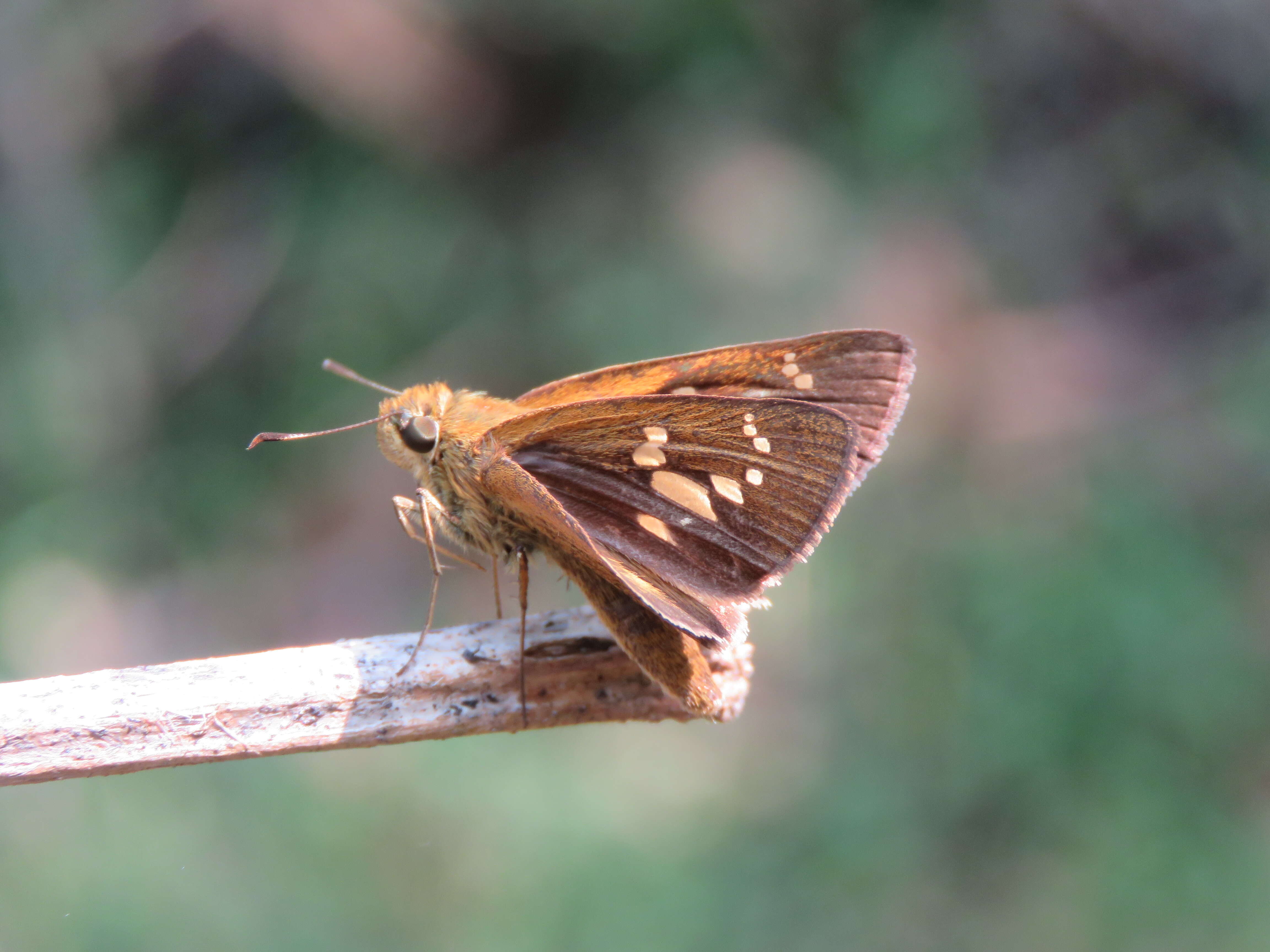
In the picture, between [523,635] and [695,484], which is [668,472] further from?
[523,635]

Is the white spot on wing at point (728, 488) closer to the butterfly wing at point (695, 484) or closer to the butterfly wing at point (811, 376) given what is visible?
the butterfly wing at point (695, 484)

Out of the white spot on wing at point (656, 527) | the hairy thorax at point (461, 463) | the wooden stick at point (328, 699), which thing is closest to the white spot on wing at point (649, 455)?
the white spot on wing at point (656, 527)

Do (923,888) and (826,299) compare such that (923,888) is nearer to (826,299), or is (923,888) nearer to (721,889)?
(721,889)

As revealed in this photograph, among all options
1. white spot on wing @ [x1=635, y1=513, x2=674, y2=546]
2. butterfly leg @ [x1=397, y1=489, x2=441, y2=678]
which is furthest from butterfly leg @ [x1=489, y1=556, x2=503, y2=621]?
white spot on wing @ [x1=635, y1=513, x2=674, y2=546]

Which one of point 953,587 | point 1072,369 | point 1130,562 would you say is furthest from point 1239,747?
point 1072,369

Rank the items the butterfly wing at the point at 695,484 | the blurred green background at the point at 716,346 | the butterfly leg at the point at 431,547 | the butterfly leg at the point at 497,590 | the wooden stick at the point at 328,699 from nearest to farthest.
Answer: the wooden stick at the point at 328,699, the butterfly wing at the point at 695,484, the butterfly leg at the point at 431,547, the butterfly leg at the point at 497,590, the blurred green background at the point at 716,346

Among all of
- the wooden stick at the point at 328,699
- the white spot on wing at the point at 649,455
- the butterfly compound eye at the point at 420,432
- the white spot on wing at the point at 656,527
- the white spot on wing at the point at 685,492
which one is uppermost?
the butterfly compound eye at the point at 420,432

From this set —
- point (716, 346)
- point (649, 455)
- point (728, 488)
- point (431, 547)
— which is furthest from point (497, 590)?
point (716, 346)
